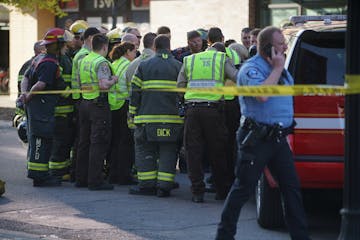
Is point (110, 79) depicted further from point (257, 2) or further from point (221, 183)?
point (257, 2)

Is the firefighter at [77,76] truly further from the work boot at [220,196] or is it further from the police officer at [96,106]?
the work boot at [220,196]

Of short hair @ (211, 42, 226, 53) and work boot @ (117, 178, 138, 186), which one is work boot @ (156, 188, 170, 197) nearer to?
work boot @ (117, 178, 138, 186)

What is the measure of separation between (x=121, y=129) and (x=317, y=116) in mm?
4188

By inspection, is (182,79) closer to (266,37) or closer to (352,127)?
(266,37)

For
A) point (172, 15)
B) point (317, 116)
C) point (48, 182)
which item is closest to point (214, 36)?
point (48, 182)

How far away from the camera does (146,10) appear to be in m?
25.3

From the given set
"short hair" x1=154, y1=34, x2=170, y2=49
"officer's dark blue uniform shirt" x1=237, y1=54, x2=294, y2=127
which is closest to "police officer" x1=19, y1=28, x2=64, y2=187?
"short hair" x1=154, y1=34, x2=170, y2=49

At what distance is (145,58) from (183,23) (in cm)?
1199

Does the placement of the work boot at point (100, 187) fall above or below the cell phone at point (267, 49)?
below

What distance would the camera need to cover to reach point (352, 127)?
6762mm

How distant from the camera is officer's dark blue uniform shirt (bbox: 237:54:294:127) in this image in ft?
23.6

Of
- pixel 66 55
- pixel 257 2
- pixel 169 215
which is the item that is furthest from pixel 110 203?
pixel 257 2

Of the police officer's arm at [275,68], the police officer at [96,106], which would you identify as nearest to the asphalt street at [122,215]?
the police officer at [96,106]

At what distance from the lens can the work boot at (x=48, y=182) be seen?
11.5m
